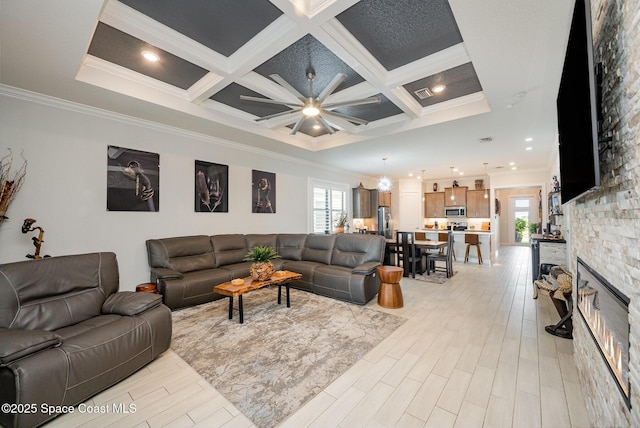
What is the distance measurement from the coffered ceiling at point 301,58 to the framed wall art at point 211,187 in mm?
730

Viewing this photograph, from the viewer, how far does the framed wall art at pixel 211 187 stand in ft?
15.4

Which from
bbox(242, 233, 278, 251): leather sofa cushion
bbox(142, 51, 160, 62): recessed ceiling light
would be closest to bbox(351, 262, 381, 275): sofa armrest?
bbox(242, 233, 278, 251): leather sofa cushion

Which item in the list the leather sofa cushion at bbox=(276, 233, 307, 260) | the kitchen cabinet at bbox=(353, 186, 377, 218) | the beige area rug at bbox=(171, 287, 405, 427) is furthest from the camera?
the kitchen cabinet at bbox=(353, 186, 377, 218)

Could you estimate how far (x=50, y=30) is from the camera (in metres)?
2.11

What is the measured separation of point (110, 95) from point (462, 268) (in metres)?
7.85

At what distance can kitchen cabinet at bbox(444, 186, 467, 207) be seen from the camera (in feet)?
30.0

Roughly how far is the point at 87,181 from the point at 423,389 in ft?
15.2

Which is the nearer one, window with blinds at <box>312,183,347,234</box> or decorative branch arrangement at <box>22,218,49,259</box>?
decorative branch arrangement at <box>22,218,49,259</box>

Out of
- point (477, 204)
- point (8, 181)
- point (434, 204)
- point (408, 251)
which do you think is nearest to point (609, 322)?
point (408, 251)

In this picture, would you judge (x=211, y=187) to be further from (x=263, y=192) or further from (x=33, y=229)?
(x=33, y=229)

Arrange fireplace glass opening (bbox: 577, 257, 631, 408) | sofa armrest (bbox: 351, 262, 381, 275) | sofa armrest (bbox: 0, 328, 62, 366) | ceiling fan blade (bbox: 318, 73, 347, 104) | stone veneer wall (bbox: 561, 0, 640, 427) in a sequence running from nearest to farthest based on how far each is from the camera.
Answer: stone veneer wall (bbox: 561, 0, 640, 427)
fireplace glass opening (bbox: 577, 257, 631, 408)
sofa armrest (bbox: 0, 328, 62, 366)
ceiling fan blade (bbox: 318, 73, 347, 104)
sofa armrest (bbox: 351, 262, 381, 275)

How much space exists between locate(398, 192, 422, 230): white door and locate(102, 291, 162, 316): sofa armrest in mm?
8835

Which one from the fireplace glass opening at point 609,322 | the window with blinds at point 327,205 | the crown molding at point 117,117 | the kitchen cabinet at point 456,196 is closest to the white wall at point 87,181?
the crown molding at point 117,117

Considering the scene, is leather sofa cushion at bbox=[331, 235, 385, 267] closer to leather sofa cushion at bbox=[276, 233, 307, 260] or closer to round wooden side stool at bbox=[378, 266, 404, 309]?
round wooden side stool at bbox=[378, 266, 404, 309]
